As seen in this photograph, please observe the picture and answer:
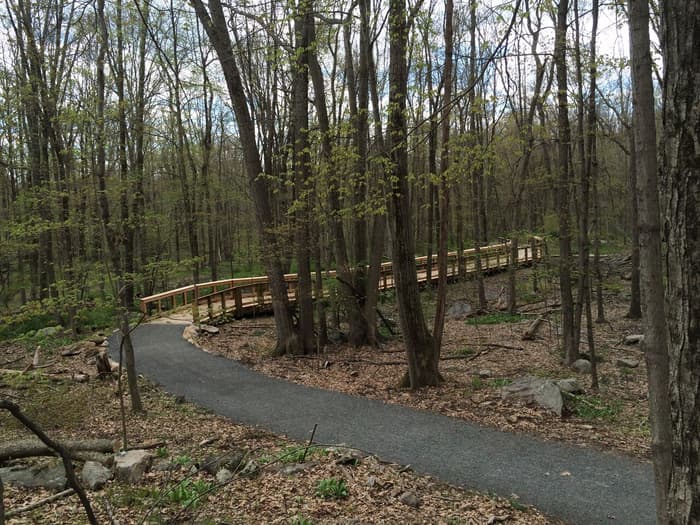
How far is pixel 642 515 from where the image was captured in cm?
398

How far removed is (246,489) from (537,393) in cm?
448

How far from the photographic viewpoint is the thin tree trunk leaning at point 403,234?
7383 mm

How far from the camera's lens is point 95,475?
4.71 m

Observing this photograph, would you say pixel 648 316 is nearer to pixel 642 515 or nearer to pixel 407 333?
pixel 642 515

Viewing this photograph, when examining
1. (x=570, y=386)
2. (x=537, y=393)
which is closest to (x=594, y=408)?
(x=570, y=386)

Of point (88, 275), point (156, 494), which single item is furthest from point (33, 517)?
point (88, 275)

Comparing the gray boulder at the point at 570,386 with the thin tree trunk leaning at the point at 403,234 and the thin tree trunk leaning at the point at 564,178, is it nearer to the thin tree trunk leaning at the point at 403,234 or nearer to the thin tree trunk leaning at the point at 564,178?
the thin tree trunk leaning at the point at 564,178

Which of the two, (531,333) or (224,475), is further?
(531,333)

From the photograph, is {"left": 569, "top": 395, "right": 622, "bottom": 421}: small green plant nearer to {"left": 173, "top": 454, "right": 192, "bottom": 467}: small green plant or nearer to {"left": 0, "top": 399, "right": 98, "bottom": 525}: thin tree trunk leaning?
{"left": 173, "top": 454, "right": 192, "bottom": 467}: small green plant

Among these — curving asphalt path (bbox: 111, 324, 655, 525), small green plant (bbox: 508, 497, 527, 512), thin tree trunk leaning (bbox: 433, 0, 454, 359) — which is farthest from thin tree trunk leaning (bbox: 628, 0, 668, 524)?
thin tree trunk leaning (bbox: 433, 0, 454, 359)

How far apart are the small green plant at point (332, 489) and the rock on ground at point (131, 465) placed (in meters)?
1.90

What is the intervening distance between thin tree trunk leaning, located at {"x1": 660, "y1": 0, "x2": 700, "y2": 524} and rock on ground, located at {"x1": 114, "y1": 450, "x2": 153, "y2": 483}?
4.76m

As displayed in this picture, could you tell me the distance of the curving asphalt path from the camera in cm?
430

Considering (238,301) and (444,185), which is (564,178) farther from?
(238,301)
